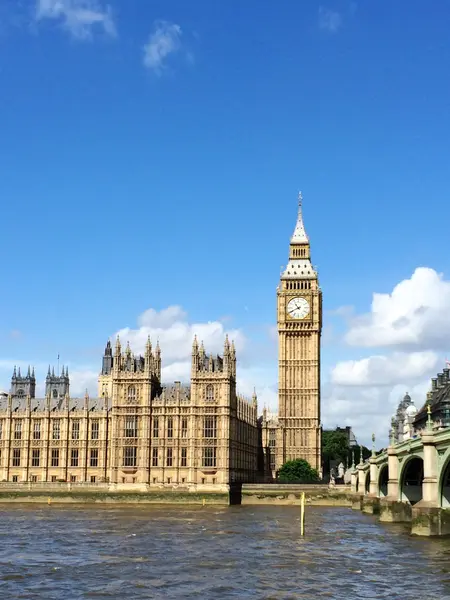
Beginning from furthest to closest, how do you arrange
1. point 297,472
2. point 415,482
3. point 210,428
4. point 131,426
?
point 297,472
point 131,426
point 210,428
point 415,482

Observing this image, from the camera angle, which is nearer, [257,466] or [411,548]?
[411,548]

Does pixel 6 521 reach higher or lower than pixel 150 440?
lower

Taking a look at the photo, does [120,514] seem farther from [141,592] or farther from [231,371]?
[141,592]

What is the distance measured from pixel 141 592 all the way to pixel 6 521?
151 ft

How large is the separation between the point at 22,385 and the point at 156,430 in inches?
2725

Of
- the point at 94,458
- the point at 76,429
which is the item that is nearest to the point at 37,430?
the point at 76,429

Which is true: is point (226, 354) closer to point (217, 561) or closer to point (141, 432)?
point (141, 432)

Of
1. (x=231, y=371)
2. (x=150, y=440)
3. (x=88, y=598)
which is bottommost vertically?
(x=88, y=598)

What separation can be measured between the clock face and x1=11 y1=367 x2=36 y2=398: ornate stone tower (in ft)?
180

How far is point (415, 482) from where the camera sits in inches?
3770

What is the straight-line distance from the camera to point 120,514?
94625 mm

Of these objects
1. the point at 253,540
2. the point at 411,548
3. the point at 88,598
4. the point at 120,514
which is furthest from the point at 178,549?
the point at 120,514

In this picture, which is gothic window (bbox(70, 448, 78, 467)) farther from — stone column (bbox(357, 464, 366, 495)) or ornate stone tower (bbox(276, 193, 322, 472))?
stone column (bbox(357, 464, 366, 495))

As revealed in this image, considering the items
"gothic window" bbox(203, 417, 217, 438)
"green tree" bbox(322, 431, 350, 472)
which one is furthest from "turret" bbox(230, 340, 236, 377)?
"green tree" bbox(322, 431, 350, 472)
